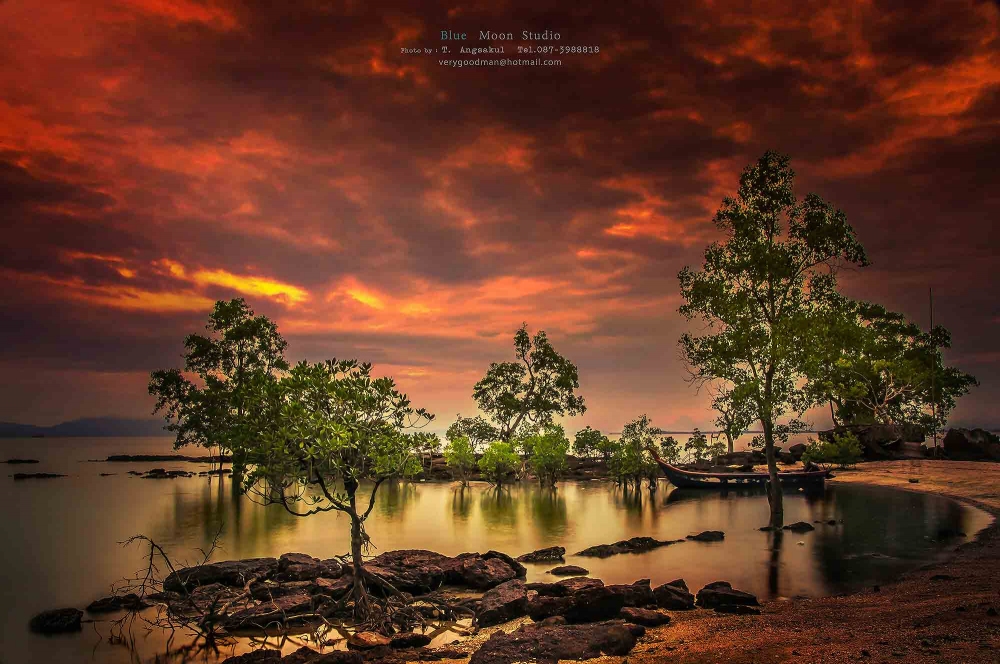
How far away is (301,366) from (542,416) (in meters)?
53.6

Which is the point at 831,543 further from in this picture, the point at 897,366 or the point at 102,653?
the point at 102,653

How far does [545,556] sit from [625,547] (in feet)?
12.6

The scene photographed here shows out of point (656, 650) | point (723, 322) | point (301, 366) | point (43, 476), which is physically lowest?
point (43, 476)

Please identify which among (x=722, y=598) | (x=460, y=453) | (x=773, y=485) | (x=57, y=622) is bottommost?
(x=57, y=622)

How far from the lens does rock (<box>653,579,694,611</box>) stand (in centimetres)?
1498

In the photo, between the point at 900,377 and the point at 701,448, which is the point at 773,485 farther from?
the point at 701,448

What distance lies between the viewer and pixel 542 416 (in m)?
67.7

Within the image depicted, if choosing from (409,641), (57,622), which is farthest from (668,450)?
(57,622)

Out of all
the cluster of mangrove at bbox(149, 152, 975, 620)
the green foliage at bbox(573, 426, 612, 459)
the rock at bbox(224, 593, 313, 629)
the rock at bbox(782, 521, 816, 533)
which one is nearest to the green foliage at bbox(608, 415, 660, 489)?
the cluster of mangrove at bbox(149, 152, 975, 620)

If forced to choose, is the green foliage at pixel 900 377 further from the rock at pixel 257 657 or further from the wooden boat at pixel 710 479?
the rock at pixel 257 657

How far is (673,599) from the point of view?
49.5 feet

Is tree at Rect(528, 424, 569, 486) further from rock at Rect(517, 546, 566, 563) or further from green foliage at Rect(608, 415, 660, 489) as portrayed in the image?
rock at Rect(517, 546, 566, 563)

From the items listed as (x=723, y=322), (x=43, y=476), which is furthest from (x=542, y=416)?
(x=43, y=476)

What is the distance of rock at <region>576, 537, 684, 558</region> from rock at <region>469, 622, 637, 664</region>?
40.8 feet
